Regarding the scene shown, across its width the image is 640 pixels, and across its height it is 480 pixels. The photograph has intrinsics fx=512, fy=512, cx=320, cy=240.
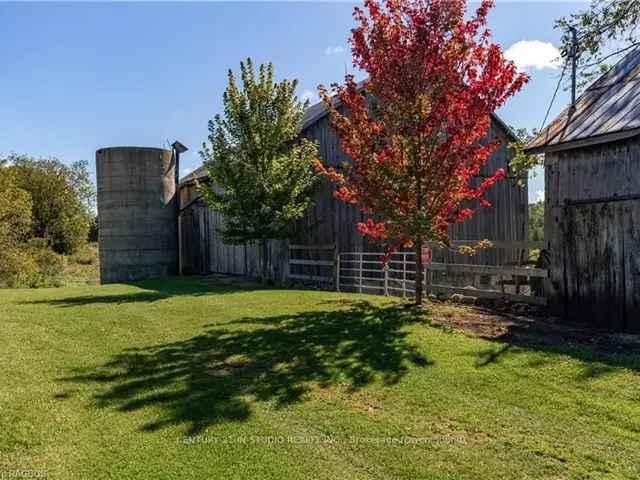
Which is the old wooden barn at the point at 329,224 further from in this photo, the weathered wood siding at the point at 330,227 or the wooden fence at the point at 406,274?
the wooden fence at the point at 406,274

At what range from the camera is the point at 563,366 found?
570 cm

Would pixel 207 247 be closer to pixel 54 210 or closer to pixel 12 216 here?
pixel 12 216

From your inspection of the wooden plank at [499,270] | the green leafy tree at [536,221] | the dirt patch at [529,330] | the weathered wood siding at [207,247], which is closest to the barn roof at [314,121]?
the weathered wood siding at [207,247]

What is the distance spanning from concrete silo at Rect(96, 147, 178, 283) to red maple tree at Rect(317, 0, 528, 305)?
12.6 metres

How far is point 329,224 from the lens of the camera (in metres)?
16.0

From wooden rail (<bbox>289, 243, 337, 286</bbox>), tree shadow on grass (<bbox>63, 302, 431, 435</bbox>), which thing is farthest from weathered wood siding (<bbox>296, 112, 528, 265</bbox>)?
tree shadow on grass (<bbox>63, 302, 431, 435</bbox>)

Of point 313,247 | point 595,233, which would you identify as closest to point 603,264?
point 595,233

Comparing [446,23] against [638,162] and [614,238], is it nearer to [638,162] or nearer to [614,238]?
[638,162]

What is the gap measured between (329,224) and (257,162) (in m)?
3.14

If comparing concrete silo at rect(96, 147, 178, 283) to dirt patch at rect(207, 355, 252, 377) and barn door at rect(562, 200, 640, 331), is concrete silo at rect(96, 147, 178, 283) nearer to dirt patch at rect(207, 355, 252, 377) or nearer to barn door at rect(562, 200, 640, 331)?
dirt patch at rect(207, 355, 252, 377)

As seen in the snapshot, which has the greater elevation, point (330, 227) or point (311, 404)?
point (330, 227)

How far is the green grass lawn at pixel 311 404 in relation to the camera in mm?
3674

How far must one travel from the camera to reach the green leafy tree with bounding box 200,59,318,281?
556 inches

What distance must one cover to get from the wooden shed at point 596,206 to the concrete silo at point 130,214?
47.7ft
